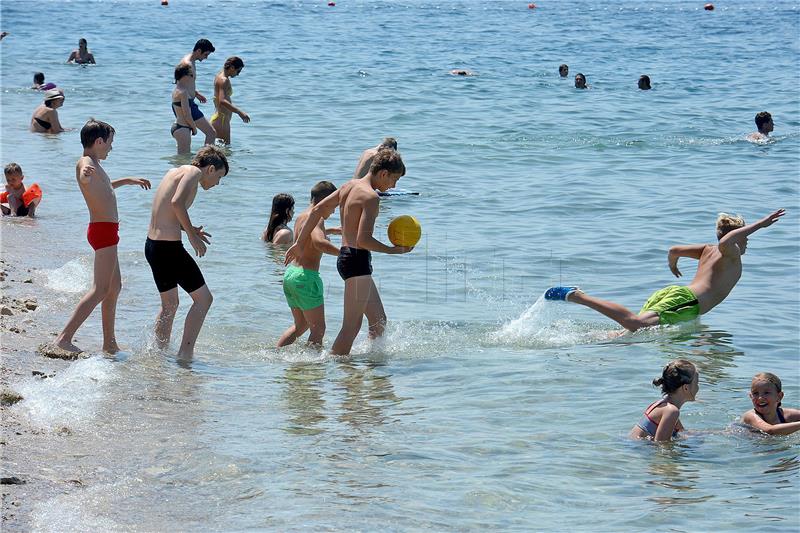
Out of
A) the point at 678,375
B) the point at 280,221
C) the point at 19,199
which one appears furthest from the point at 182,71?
the point at 678,375

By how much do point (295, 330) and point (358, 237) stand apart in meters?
1.18

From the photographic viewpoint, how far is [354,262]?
8062 mm

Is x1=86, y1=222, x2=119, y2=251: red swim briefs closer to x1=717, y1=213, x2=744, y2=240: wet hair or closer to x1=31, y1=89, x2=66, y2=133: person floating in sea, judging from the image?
x1=717, y1=213, x2=744, y2=240: wet hair

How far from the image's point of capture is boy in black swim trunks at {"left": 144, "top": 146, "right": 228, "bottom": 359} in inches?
295

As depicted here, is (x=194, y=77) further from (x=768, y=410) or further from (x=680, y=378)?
(x=768, y=410)

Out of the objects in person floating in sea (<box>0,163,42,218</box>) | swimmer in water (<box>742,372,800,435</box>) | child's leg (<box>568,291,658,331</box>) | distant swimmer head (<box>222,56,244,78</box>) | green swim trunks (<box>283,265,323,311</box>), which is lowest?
swimmer in water (<box>742,372,800,435</box>)

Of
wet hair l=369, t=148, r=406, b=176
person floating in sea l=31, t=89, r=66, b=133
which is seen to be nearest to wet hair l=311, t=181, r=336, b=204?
wet hair l=369, t=148, r=406, b=176

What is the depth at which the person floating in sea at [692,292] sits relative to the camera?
30.5 ft

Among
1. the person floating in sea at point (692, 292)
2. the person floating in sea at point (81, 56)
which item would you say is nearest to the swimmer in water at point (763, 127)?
the person floating in sea at point (692, 292)

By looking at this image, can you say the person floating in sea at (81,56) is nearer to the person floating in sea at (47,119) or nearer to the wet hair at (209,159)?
the person floating in sea at (47,119)

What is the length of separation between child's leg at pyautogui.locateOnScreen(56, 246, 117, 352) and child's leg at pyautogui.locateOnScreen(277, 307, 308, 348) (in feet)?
4.92

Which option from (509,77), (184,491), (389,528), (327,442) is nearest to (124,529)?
(184,491)

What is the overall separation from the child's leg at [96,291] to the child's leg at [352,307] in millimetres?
1712

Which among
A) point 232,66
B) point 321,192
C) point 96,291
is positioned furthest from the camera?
point 232,66
